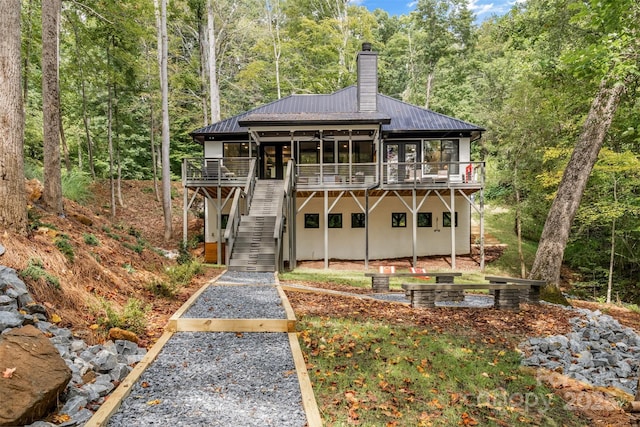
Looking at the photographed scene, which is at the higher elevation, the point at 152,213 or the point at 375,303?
the point at 152,213

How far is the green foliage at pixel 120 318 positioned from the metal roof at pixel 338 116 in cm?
1111

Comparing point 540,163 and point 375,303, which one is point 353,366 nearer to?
point 375,303

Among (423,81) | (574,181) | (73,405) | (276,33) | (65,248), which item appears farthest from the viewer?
(423,81)

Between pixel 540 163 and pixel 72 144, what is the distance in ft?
94.3

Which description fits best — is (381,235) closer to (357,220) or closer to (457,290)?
(357,220)

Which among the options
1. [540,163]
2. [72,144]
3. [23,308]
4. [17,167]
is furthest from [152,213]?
[540,163]

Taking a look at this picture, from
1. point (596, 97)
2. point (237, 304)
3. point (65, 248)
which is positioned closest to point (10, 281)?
point (65, 248)

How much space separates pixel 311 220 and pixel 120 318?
14.0 metres

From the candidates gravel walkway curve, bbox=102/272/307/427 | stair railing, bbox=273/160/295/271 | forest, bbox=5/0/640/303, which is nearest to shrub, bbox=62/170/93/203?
forest, bbox=5/0/640/303

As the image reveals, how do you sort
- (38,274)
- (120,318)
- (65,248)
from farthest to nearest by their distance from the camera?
(65,248) < (120,318) < (38,274)

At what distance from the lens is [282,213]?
→ 13.4m

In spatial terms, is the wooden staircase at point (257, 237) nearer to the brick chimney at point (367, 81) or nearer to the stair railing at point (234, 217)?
the stair railing at point (234, 217)

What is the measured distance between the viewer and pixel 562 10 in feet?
39.2

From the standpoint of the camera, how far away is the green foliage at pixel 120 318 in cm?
480
